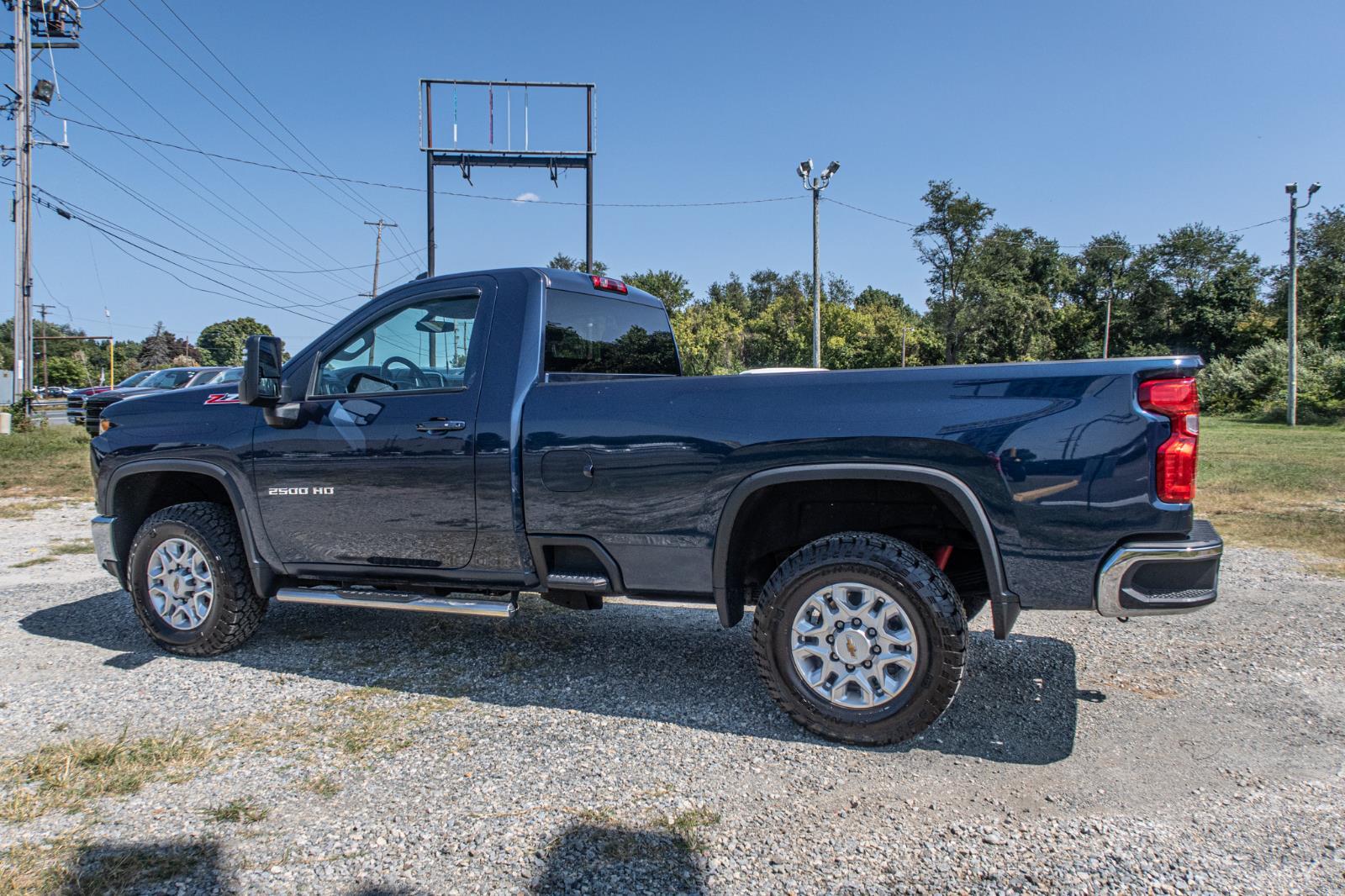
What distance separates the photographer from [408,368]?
423cm

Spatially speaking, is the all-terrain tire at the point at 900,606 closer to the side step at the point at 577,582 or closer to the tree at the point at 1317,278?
the side step at the point at 577,582

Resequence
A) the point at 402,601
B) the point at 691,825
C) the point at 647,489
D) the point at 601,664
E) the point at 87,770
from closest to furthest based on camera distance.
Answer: the point at 691,825
the point at 87,770
the point at 647,489
the point at 402,601
the point at 601,664

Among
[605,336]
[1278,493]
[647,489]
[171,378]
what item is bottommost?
[1278,493]

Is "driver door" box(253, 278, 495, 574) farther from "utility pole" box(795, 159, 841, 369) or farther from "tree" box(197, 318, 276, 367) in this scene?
"tree" box(197, 318, 276, 367)

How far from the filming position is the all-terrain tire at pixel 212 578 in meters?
4.41

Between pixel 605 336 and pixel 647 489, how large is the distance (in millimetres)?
1258

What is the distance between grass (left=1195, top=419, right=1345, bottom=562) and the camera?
7875 mm

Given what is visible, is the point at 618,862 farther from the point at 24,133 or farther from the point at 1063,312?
the point at 1063,312

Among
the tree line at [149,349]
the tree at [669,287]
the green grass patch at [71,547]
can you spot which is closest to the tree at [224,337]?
the tree line at [149,349]

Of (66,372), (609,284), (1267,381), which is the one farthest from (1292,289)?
(66,372)

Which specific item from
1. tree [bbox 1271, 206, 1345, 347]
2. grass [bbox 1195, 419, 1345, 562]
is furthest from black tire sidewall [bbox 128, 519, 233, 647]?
tree [bbox 1271, 206, 1345, 347]

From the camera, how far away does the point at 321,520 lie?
420 centimetres

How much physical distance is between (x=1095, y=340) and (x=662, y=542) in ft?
217

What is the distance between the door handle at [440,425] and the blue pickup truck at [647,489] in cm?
1
